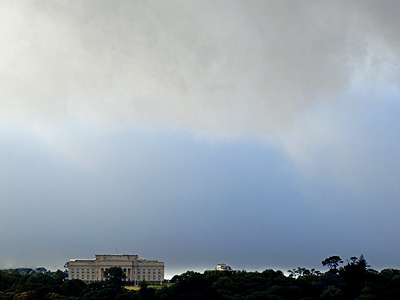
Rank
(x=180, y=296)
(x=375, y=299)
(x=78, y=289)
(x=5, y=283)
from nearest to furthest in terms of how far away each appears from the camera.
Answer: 1. (x=375, y=299)
2. (x=180, y=296)
3. (x=78, y=289)
4. (x=5, y=283)

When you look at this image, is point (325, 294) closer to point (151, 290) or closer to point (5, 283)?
point (151, 290)

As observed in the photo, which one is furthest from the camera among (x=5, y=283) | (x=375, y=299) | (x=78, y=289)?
(x=5, y=283)

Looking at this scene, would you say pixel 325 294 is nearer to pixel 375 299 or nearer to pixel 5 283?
pixel 375 299

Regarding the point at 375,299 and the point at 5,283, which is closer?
the point at 375,299

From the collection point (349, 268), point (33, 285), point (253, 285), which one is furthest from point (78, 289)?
point (349, 268)

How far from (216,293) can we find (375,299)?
102 ft

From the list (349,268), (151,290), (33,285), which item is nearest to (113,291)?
(151,290)

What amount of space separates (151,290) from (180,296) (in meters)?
6.34

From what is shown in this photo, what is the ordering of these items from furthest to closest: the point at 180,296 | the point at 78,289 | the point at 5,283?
1. the point at 5,283
2. the point at 78,289
3. the point at 180,296

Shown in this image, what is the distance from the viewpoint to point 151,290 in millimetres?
125125

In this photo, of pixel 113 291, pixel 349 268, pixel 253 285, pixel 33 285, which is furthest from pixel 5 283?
pixel 349 268

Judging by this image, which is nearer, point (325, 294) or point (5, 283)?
point (325, 294)

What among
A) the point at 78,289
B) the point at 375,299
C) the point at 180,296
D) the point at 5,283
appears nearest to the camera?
the point at 375,299

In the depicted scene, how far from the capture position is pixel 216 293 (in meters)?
126
